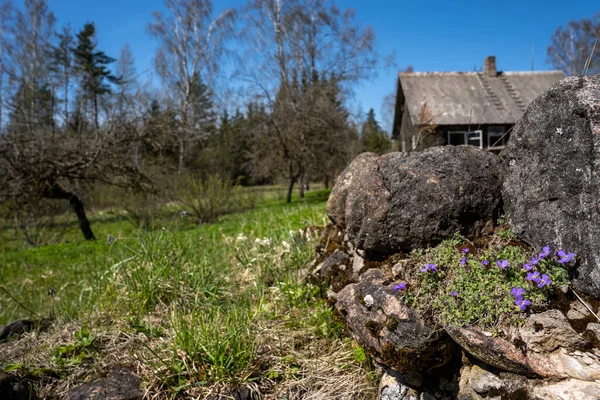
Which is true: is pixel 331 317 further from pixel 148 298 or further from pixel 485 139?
pixel 485 139

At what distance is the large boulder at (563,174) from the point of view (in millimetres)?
1733

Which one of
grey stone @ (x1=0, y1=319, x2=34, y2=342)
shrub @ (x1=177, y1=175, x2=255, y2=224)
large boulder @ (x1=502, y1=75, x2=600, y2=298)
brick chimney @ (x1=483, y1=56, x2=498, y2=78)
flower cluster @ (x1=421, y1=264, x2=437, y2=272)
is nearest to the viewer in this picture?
large boulder @ (x1=502, y1=75, x2=600, y2=298)

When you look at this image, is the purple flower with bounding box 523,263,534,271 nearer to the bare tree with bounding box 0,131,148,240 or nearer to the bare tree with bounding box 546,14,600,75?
the bare tree with bounding box 0,131,148,240

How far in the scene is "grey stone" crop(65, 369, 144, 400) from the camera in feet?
7.52

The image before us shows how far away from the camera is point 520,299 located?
68.5 inches

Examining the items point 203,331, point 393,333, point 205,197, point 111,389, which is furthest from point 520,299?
point 205,197

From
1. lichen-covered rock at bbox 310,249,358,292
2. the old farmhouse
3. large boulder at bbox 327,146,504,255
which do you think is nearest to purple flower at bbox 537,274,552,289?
large boulder at bbox 327,146,504,255

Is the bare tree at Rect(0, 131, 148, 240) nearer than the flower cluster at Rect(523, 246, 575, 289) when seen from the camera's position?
No

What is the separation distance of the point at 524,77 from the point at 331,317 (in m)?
22.4

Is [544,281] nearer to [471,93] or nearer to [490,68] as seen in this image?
[471,93]

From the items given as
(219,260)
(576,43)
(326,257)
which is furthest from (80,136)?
(576,43)

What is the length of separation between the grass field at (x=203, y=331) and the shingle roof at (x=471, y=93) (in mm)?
16544

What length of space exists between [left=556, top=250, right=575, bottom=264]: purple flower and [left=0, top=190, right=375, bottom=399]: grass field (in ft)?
3.92

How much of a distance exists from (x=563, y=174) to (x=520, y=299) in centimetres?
60
